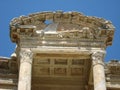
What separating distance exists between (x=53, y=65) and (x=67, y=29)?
2268 mm

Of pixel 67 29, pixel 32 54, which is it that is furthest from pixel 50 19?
pixel 32 54

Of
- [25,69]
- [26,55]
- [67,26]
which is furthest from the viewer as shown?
[67,26]

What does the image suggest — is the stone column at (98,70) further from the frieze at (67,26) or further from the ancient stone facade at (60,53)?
the frieze at (67,26)

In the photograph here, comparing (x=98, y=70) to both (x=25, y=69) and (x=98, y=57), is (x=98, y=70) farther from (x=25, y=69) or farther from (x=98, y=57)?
(x=25, y=69)

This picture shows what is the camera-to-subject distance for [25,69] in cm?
1834

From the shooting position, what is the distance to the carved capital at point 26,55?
18.7 meters

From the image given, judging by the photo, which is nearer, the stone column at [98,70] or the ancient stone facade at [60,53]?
the stone column at [98,70]

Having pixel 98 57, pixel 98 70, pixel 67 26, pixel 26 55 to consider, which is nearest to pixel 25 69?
pixel 26 55

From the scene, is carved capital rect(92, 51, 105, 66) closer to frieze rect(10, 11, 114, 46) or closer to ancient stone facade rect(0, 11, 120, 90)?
ancient stone facade rect(0, 11, 120, 90)

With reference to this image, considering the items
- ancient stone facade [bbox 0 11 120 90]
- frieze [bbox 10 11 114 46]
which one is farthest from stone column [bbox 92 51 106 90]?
frieze [bbox 10 11 114 46]

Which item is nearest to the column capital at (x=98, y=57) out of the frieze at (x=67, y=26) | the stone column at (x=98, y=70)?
the stone column at (x=98, y=70)

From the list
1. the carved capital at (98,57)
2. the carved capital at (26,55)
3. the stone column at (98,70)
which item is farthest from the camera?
the carved capital at (98,57)

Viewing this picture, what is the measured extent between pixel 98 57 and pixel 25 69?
3.68 meters

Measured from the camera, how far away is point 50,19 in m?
20.8
